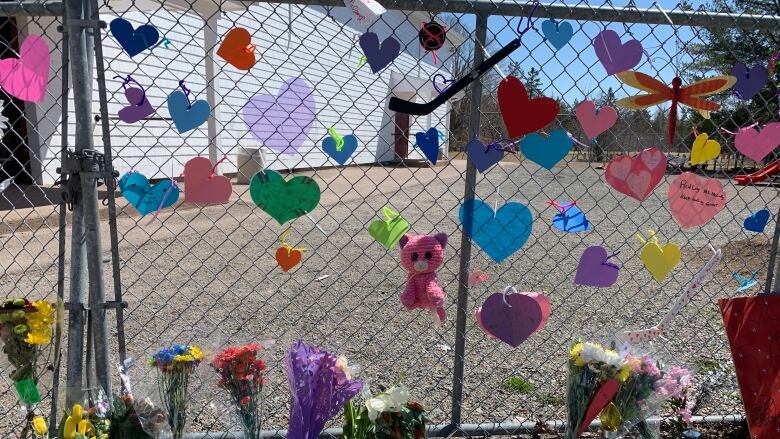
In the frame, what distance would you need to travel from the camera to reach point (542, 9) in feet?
7.12

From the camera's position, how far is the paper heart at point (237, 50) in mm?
2023

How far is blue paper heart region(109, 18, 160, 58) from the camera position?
196 cm

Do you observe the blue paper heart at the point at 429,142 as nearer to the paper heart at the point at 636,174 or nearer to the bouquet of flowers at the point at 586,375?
the paper heart at the point at 636,174

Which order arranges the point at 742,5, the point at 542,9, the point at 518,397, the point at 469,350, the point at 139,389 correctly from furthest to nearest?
the point at 742,5 < the point at 469,350 < the point at 518,397 < the point at 542,9 < the point at 139,389

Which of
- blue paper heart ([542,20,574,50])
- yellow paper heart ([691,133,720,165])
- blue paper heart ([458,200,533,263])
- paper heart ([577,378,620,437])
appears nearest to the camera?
paper heart ([577,378,620,437])

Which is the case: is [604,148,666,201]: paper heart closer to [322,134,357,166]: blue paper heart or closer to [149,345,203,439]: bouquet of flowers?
[322,134,357,166]: blue paper heart

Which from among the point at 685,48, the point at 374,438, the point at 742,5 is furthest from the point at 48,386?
the point at 742,5

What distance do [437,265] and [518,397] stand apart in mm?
1299

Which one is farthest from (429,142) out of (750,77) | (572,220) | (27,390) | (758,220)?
(27,390)

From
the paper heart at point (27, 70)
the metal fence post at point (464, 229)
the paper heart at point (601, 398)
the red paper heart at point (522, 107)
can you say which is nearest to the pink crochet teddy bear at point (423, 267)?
the metal fence post at point (464, 229)

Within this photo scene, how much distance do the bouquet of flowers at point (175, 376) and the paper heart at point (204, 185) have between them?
0.55 meters

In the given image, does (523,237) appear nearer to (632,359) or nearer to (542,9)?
(632,359)

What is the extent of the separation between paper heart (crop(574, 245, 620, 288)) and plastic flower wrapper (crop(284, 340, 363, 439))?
3.62ft

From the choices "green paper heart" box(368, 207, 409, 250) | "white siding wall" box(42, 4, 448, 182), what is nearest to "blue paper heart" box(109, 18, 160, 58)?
"green paper heart" box(368, 207, 409, 250)
